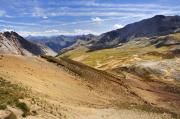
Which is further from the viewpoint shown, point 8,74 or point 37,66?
point 37,66

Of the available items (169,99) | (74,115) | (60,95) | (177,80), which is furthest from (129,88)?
(177,80)

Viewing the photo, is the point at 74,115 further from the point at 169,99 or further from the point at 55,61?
the point at 169,99

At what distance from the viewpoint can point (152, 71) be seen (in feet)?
474

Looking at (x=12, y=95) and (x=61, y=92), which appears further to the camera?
(x=61, y=92)

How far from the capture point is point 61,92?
177ft

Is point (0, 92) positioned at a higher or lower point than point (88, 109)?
higher

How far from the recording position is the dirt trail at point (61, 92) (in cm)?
4353

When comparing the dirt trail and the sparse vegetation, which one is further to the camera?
the dirt trail

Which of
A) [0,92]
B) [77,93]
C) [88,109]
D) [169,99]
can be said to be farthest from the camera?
[169,99]

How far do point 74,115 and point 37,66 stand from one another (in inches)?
916

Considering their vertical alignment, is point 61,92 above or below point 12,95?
below

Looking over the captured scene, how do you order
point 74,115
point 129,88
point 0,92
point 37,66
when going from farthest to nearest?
point 129,88 → point 37,66 → point 74,115 → point 0,92

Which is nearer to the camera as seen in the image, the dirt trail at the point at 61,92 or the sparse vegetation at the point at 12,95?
the sparse vegetation at the point at 12,95

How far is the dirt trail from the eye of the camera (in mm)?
43525
